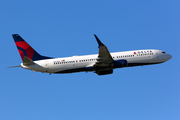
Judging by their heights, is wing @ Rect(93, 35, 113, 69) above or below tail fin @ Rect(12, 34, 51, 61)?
below

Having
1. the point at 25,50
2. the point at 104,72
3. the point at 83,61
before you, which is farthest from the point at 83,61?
the point at 25,50

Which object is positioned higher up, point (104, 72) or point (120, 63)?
point (120, 63)

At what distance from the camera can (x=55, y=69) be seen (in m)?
55.2

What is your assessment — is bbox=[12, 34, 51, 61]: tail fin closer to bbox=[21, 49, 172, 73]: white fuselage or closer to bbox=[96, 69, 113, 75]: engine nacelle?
bbox=[21, 49, 172, 73]: white fuselage

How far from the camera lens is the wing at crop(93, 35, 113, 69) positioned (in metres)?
52.0

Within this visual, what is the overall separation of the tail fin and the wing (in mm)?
11148

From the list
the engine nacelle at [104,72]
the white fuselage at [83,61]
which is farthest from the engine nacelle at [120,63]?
the engine nacelle at [104,72]

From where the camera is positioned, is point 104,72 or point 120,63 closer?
point 120,63

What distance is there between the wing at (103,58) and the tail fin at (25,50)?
11.1 m

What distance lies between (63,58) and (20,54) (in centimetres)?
885

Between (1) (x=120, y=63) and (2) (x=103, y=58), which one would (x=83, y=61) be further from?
(1) (x=120, y=63)

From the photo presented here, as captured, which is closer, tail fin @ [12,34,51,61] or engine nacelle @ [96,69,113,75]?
tail fin @ [12,34,51,61]

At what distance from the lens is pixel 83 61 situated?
56562 mm

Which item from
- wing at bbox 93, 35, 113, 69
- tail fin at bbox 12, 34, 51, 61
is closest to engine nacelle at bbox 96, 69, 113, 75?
→ wing at bbox 93, 35, 113, 69
